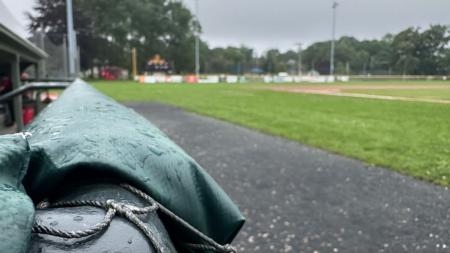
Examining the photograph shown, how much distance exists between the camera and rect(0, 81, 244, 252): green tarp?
37.3 inches

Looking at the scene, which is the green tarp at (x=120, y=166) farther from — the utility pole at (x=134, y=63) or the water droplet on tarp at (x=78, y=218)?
the utility pole at (x=134, y=63)

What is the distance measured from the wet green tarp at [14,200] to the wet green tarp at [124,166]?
0.10 meters

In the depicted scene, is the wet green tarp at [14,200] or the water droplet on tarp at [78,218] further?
the water droplet on tarp at [78,218]

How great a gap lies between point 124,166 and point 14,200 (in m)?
0.29

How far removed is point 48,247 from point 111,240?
9 cm

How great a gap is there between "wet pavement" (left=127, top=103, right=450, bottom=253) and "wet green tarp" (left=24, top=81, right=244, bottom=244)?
2.57m

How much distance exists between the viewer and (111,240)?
73 cm

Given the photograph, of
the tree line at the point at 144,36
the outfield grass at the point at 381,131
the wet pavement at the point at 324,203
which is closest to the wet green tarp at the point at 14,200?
the wet pavement at the point at 324,203

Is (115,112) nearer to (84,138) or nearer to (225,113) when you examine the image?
(84,138)

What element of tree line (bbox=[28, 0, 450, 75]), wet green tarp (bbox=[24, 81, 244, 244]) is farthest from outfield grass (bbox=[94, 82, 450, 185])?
tree line (bbox=[28, 0, 450, 75])

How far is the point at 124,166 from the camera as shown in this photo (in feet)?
3.20

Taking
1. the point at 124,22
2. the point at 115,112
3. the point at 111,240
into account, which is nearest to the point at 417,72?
the point at 115,112

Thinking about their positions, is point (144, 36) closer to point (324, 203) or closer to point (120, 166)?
point (324, 203)

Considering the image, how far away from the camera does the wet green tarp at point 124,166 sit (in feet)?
3.14
